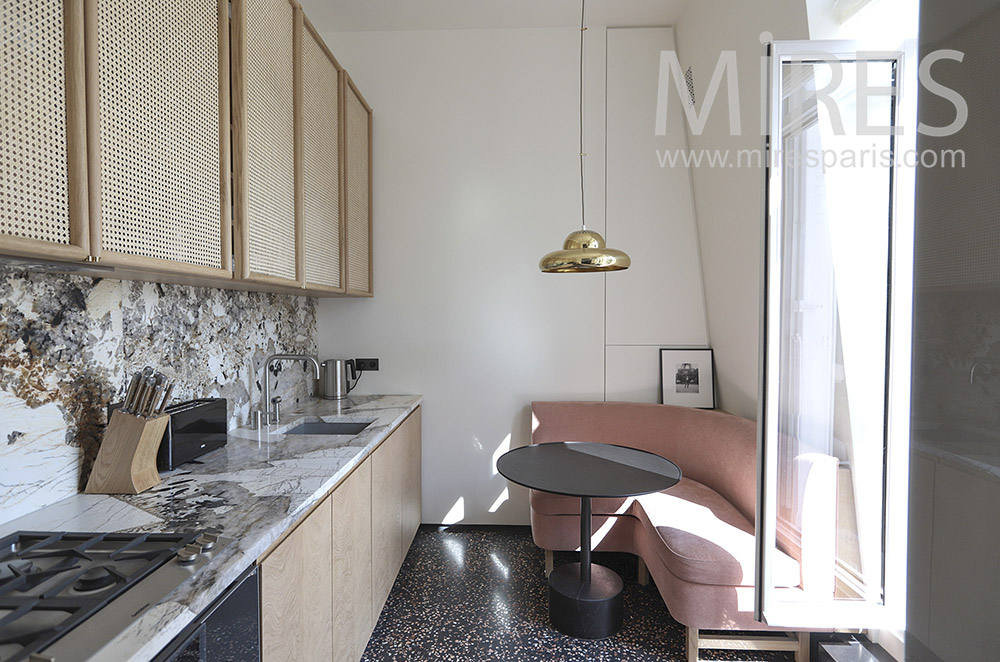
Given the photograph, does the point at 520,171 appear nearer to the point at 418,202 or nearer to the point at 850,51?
the point at 418,202

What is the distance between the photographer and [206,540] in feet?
3.33

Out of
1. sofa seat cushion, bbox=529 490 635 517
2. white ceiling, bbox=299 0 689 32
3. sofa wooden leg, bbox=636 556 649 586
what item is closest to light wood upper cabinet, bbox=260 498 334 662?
sofa seat cushion, bbox=529 490 635 517

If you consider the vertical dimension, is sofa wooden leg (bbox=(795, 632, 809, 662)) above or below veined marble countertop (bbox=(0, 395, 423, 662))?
below

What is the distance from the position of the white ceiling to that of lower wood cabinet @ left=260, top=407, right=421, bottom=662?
259cm

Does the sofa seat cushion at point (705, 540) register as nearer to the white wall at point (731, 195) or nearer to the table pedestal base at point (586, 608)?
the table pedestal base at point (586, 608)

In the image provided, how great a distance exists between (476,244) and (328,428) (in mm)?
1560

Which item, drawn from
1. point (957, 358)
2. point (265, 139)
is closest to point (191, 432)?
point (265, 139)

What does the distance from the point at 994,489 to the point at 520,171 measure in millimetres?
3147

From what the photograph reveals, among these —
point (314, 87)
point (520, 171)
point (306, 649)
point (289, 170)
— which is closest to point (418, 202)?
point (520, 171)

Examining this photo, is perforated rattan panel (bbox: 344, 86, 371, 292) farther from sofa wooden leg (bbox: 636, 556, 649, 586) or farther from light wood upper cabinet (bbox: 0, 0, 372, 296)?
sofa wooden leg (bbox: 636, 556, 649, 586)

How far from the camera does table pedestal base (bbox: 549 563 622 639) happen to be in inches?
85.2

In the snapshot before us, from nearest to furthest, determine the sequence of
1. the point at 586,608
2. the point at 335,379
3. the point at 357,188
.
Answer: the point at 586,608
the point at 357,188
the point at 335,379

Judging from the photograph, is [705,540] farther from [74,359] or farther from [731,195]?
[74,359]

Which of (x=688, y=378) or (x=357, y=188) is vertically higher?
(x=357, y=188)
